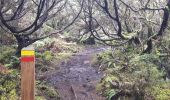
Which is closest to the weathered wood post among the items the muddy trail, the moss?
the muddy trail

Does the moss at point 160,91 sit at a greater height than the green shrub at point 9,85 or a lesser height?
lesser

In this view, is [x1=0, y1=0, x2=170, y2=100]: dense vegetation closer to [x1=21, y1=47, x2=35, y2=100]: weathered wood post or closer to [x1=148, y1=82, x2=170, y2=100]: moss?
[x1=148, y1=82, x2=170, y2=100]: moss

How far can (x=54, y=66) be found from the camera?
43.2ft

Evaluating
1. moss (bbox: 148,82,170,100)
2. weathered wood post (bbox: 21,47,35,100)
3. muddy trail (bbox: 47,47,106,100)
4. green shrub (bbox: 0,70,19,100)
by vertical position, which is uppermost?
weathered wood post (bbox: 21,47,35,100)

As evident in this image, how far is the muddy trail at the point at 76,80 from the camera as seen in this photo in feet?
30.5

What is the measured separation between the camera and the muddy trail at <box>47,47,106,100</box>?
30.5 feet

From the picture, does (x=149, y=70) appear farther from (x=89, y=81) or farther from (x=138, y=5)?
(x=138, y=5)

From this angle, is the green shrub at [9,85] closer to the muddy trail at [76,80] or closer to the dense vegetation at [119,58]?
the dense vegetation at [119,58]

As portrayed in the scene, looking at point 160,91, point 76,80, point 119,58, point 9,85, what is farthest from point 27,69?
point 119,58

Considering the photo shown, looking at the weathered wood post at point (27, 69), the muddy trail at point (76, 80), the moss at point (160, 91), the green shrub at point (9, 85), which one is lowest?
the muddy trail at point (76, 80)

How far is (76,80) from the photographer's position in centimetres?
1090

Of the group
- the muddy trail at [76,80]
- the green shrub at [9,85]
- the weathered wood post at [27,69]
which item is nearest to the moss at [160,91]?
the muddy trail at [76,80]

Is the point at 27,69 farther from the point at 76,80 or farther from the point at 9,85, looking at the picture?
the point at 76,80

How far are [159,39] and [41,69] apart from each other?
15.8ft
